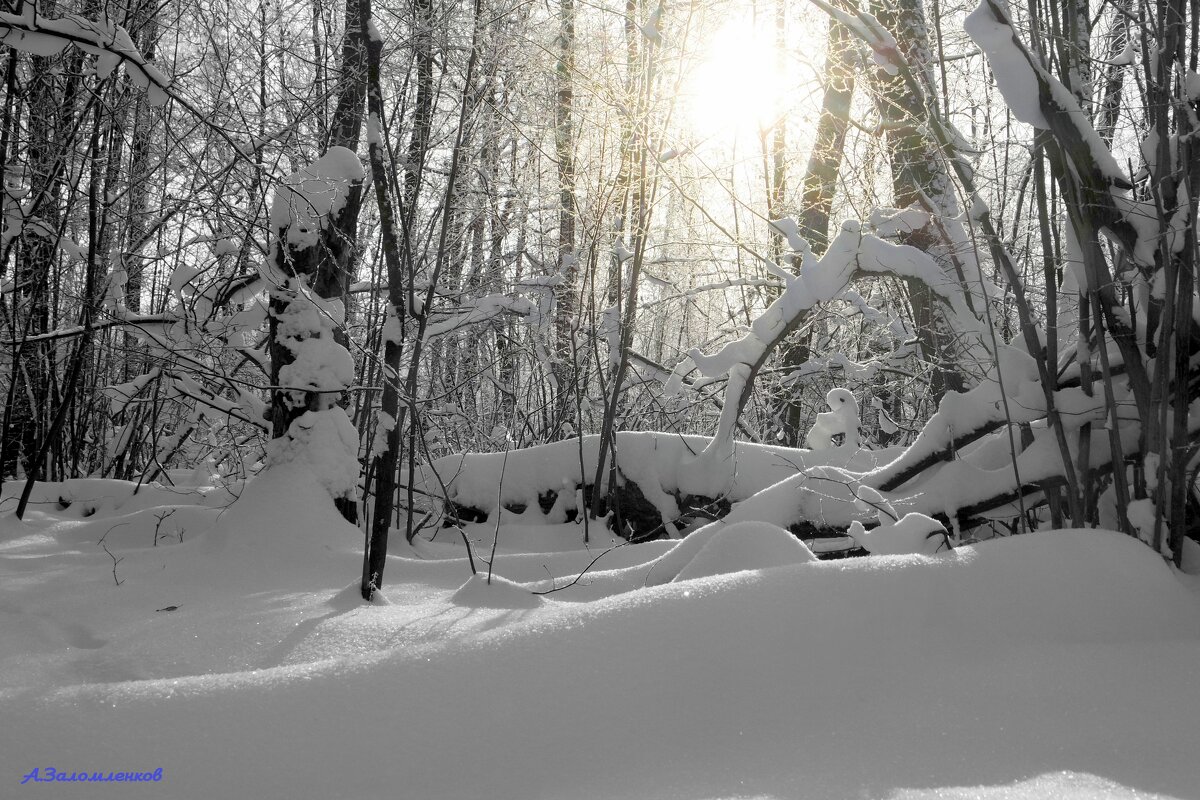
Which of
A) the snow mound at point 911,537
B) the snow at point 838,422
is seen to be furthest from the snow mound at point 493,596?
the snow at point 838,422

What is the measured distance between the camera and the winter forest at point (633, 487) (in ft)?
4.18

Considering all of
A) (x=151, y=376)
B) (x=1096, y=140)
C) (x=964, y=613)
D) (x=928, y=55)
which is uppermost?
(x=928, y=55)

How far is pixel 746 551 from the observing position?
2.15 meters

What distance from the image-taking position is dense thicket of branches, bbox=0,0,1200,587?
76.2 inches

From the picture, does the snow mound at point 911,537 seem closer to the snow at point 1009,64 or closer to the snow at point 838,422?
the snow at point 1009,64

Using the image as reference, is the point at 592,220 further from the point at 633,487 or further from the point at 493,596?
the point at 493,596

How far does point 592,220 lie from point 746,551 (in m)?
2.75

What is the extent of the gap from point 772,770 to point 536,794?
1.12ft

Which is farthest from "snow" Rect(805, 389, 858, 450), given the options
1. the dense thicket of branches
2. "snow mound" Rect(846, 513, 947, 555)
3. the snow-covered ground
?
the snow-covered ground

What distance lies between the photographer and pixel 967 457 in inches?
104

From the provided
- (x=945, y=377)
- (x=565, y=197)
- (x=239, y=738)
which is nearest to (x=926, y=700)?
(x=239, y=738)

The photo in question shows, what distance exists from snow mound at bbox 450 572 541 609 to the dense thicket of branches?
0.30m

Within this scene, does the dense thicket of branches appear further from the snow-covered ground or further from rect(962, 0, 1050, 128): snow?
the snow-covered ground

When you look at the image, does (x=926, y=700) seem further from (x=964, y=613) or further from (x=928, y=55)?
(x=928, y=55)
